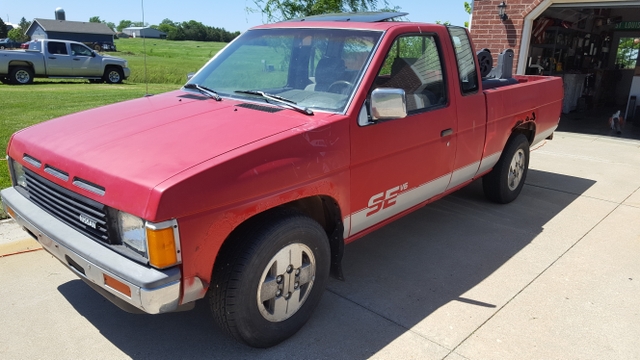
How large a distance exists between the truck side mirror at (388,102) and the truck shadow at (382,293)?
1.37m

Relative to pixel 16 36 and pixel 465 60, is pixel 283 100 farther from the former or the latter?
pixel 16 36

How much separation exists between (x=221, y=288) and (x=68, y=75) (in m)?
21.4

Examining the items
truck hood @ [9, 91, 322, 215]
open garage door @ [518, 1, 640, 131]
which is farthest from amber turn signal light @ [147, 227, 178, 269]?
open garage door @ [518, 1, 640, 131]

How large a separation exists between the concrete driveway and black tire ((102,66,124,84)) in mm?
19503

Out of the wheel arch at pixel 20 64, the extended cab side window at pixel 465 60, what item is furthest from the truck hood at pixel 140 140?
the wheel arch at pixel 20 64

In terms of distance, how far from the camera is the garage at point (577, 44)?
36.0ft

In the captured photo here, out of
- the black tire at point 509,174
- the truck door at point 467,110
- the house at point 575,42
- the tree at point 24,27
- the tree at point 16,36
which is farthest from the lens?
the tree at point 24,27

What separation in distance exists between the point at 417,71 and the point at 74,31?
294 ft

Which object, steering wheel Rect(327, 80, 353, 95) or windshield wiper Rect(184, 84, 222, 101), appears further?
windshield wiper Rect(184, 84, 222, 101)

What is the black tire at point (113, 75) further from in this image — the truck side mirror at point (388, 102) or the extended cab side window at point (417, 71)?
the truck side mirror at point (388, 102)

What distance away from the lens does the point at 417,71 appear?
13.3 feet

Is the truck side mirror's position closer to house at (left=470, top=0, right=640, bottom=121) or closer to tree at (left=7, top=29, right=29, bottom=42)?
house at (left=470, top=0, right=640, bottom=121)

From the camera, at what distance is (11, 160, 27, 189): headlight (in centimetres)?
337

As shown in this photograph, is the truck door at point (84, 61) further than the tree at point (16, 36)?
No
